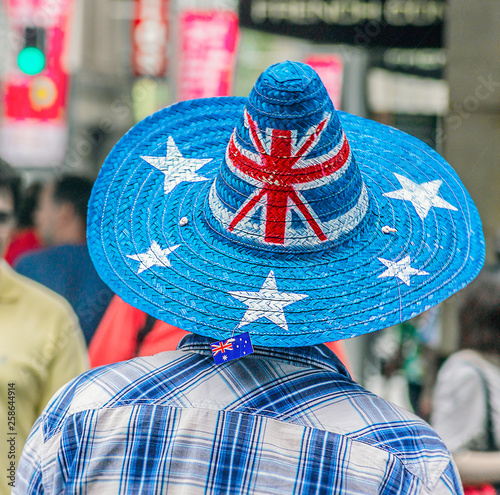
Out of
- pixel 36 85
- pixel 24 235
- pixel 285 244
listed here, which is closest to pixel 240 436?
pixel 285 244

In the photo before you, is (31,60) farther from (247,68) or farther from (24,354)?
(24,354)

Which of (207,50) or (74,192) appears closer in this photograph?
(74,192)

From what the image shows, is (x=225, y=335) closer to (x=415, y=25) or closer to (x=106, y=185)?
(x=106, y=185)

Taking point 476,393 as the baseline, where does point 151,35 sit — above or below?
above

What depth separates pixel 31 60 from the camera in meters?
4.12

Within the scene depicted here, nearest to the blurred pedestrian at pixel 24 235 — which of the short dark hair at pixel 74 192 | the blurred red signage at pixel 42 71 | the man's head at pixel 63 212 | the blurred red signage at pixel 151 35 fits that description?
the man's head at pixel 63 212

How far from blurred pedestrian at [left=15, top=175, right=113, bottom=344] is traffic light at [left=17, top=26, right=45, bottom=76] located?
1033mm

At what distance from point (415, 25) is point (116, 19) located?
206cm

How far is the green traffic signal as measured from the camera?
4098mm

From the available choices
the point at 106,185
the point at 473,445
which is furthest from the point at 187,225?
the point at 473,445

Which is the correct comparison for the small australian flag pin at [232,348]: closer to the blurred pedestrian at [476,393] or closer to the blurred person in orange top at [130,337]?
the blurred person in orange top at [130,337]

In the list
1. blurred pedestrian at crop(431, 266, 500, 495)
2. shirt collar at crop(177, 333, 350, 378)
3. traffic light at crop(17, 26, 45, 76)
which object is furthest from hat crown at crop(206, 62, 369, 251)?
traffic light at crop(17, 26, 45, 76)

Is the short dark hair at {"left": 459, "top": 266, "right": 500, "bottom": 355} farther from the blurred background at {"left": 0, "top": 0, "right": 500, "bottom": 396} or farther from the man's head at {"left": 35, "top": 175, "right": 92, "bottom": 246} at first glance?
the man's head at {"left": 35, "top": 175, "right": 92, "bottom": 246}

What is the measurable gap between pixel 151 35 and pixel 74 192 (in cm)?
125
